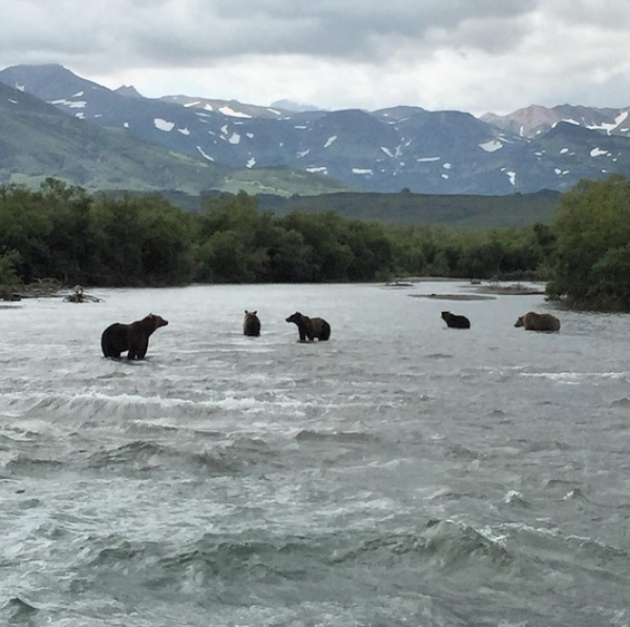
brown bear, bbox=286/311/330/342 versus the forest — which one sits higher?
the forest

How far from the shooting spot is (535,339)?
3959 centimetres

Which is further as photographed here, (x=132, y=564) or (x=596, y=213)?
(x=596, y=213)

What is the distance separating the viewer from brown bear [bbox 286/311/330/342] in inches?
1437

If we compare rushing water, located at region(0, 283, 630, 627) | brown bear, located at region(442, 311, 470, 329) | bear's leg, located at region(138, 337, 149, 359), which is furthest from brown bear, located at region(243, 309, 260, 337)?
rushing water, located at region(0, 283, 630, 627)

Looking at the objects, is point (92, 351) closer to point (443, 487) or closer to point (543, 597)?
point (443, 487)

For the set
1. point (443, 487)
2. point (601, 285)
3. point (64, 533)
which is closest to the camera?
point (64, 533)

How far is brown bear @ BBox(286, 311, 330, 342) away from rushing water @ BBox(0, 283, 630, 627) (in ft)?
28.3

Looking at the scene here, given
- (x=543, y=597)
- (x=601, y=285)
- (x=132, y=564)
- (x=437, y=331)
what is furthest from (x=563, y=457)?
(x=601, y=285)

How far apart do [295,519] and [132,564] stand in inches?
85.8

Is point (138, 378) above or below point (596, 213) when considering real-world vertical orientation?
below

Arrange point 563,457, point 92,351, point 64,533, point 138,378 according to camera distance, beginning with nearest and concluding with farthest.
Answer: point 64,533 → point 563,457 → point 138,378 → point 92,351

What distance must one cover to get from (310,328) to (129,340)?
8977mm

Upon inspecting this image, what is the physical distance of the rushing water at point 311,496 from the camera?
376 inches

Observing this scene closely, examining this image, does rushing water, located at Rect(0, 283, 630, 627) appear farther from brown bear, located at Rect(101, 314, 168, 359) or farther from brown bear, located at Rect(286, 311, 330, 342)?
brown bear, located at Rect(286, 311, 330, 342)
